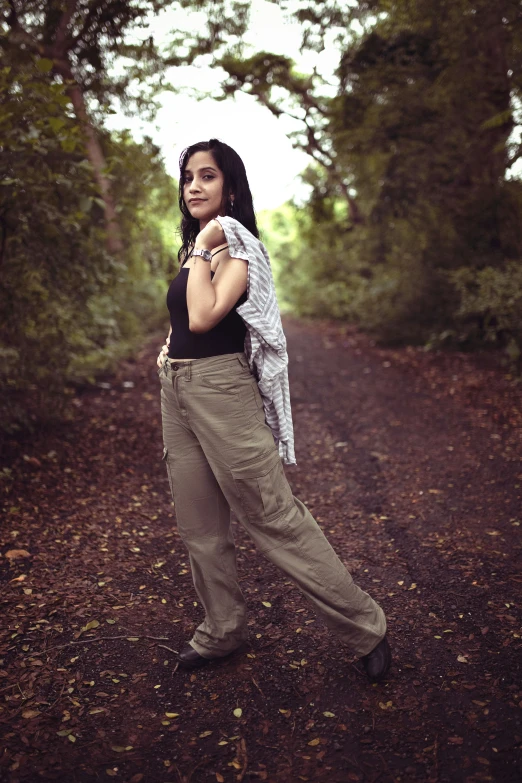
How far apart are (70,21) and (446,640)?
6362mm

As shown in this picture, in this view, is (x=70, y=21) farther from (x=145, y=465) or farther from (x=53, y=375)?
(x=145, y=465)

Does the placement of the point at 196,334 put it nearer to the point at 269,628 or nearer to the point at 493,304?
the point at 269,628

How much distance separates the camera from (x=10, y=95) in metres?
4.01

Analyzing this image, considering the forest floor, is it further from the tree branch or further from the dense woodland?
the tree branch

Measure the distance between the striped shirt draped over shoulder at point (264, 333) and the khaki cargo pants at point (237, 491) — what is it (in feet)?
0.20

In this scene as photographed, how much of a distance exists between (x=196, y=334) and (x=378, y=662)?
1.55m

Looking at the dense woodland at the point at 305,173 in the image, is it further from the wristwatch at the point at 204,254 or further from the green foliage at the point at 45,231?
the wristwatch at the point at 204,254

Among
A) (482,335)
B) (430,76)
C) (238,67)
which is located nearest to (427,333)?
(482,335)

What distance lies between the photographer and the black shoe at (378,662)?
251 cm

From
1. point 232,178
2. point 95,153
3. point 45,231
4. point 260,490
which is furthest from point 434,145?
point 260,490

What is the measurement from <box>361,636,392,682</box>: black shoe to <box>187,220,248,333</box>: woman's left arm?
151 cm

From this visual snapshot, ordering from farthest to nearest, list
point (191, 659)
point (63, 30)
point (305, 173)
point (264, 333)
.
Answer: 1. point (305, 173)
2. point (63, 30)
3. point (191, 659)
4. point (264, 333)

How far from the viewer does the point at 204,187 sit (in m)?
2.38

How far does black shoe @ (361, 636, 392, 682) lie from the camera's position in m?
2.51
